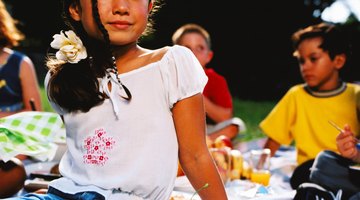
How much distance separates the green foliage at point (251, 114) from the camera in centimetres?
459

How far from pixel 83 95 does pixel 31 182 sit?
961 mm

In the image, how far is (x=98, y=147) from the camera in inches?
57.2

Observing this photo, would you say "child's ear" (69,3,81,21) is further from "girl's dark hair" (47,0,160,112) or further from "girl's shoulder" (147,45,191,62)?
"girl's shoulder" (147,45,191,62)

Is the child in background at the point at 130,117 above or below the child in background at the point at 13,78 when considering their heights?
above

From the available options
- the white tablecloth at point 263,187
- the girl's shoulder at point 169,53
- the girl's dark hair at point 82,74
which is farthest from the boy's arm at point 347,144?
the girl's dark hair at point 82,74

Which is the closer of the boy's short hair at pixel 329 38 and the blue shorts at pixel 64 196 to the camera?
the blue shorts at pixel 64 196

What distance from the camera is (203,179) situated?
146cm

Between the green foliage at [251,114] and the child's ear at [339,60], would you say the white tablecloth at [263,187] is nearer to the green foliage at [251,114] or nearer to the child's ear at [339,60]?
the child's ear at [339,60]

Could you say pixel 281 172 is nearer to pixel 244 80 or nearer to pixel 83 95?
pixel 83 95

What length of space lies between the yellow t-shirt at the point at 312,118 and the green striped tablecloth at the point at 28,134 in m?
1.37

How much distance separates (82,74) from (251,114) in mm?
4766

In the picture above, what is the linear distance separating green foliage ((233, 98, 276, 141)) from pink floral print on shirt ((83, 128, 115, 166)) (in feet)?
9.21

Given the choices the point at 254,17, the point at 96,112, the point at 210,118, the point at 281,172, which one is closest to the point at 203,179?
the point at 96,112

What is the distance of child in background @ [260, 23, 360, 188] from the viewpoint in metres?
2.73
